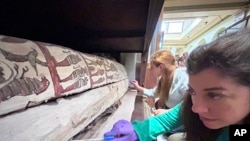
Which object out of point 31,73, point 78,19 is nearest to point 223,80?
point 31,73

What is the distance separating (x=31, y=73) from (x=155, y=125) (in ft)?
1.54

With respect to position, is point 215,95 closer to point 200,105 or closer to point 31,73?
point 200,105

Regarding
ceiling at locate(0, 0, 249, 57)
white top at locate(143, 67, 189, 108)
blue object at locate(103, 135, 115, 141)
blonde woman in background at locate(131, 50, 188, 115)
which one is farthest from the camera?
blonde woman in background at locate(131, 50, 188, 115)

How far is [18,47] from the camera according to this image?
1.31ft

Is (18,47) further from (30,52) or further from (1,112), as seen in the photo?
(1,112)

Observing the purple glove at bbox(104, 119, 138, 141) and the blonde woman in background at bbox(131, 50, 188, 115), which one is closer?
the purple glove at bbox(104, 119, 138, 141)

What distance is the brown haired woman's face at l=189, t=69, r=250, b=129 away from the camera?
0.39 metres

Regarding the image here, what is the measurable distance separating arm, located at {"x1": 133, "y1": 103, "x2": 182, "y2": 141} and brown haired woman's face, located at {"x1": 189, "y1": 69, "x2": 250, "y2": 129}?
23 cm

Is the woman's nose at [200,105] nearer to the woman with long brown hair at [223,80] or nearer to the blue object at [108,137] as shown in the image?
the woman with long brown hair at [223,80]

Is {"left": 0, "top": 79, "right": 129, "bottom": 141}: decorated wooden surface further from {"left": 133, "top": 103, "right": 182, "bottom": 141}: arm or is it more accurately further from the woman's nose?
the woman's nose

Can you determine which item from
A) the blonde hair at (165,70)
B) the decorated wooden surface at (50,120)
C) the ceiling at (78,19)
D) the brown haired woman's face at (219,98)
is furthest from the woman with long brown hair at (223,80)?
the blonde hair at (165,70)

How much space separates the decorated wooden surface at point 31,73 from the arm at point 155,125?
262 millimetres

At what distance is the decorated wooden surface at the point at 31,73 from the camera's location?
34 cm

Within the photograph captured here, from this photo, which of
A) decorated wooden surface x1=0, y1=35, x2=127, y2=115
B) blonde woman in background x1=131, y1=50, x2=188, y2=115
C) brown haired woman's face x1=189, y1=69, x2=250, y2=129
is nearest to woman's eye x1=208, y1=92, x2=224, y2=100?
brown haired woman's face x1=189, y1=69, x2=250, y2=129
